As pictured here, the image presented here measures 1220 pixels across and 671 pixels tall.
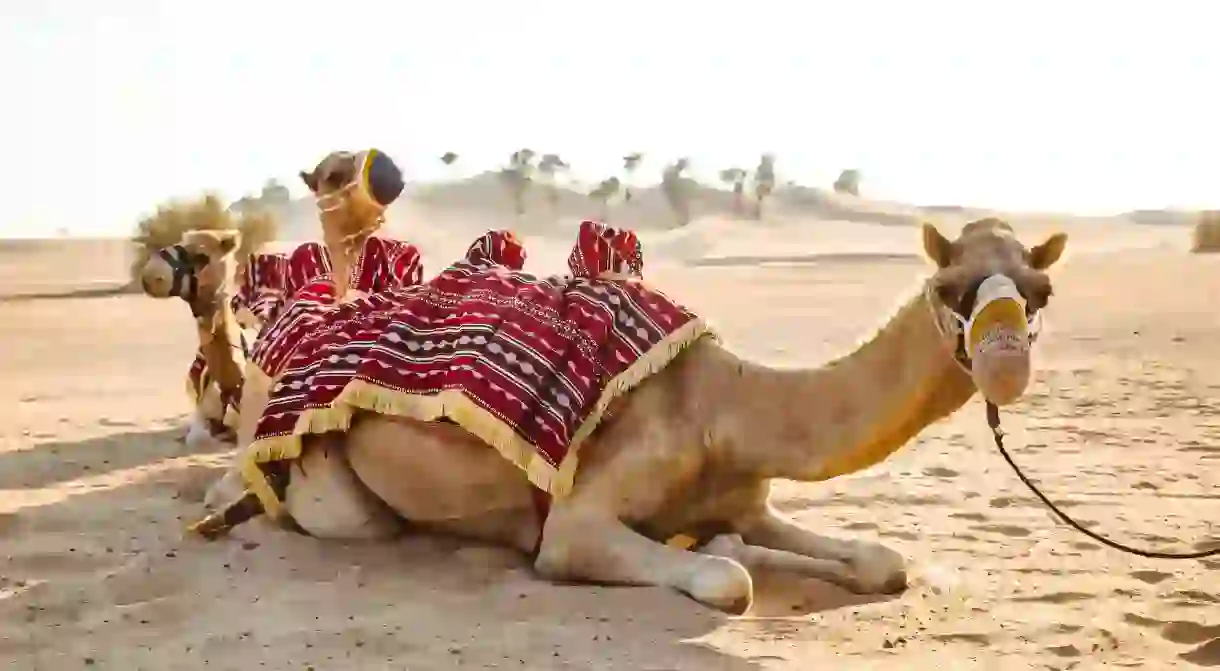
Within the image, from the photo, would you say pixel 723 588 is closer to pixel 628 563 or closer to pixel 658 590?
pixel 658 590

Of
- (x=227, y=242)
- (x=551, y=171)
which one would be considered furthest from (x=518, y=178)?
(x=227, y=242)

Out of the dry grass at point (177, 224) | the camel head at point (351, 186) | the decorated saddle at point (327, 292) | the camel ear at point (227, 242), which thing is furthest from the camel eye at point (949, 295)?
the dry grass at point (177, 224)

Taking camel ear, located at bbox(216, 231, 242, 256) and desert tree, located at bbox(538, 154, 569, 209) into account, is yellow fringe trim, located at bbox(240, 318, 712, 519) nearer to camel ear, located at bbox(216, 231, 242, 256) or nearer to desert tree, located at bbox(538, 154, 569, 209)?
camel ear, located at bbox(216, 231, 242, 256)

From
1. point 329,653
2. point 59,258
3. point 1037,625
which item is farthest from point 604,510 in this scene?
point 59,258

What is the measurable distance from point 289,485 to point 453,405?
40.8 inches

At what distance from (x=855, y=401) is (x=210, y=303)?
4.76 meters

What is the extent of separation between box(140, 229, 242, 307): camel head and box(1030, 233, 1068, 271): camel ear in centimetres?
521

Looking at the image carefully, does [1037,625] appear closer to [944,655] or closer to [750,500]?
[944,655]

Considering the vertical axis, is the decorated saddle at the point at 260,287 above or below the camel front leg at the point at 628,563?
above

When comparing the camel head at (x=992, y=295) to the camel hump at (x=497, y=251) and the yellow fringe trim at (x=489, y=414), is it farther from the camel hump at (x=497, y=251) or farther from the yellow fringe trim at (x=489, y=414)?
the camel hump at (x=497, y=251)

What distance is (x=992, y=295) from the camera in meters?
3.57

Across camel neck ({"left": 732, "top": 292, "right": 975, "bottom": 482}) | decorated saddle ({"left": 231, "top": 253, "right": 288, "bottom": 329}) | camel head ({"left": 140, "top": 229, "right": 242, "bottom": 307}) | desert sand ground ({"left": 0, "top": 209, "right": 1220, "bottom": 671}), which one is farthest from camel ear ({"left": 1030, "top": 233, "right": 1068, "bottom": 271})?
camel head ({"left": 140, "top": 229, "right": 242, "bottom": 307})

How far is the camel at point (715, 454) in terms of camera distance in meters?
3.78

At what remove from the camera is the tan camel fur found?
24.8 ft
